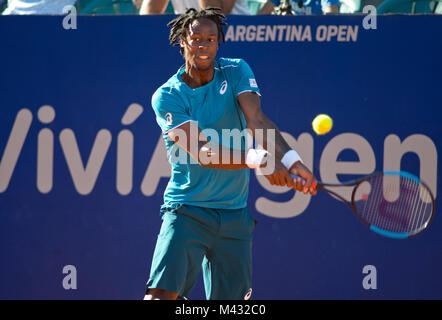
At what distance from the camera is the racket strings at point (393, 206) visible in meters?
3.37

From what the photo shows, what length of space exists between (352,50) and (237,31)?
746mm

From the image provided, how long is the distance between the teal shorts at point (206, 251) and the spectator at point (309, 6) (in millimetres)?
2246

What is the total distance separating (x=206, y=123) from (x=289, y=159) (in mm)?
460

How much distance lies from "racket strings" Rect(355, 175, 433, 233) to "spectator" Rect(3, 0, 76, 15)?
294 cm

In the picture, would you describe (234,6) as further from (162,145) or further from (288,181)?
(288,181)

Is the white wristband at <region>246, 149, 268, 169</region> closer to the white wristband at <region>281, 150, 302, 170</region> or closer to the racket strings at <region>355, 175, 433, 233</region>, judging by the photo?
the white wristband at <region>281, 150, 302, 170</region>

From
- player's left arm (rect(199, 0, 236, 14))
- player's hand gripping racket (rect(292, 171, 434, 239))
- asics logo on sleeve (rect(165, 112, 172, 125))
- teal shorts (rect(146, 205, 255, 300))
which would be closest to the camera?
teal shorts (rect(146, 205, 255, 300))

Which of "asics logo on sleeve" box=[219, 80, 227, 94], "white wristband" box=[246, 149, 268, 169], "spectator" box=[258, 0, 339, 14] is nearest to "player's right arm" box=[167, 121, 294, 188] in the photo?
"white wristband" box=[246, 149, 268, 169]

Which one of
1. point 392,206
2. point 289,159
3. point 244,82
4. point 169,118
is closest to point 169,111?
point 169,118

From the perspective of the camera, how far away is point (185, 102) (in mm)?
3197

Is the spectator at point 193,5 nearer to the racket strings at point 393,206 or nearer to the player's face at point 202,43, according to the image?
the player's face at point 202,43

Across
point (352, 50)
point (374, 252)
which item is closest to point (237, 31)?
point (352, 50)

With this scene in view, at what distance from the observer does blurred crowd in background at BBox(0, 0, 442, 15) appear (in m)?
4.80

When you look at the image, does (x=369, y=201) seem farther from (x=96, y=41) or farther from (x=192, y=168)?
(x=96, y=41)
